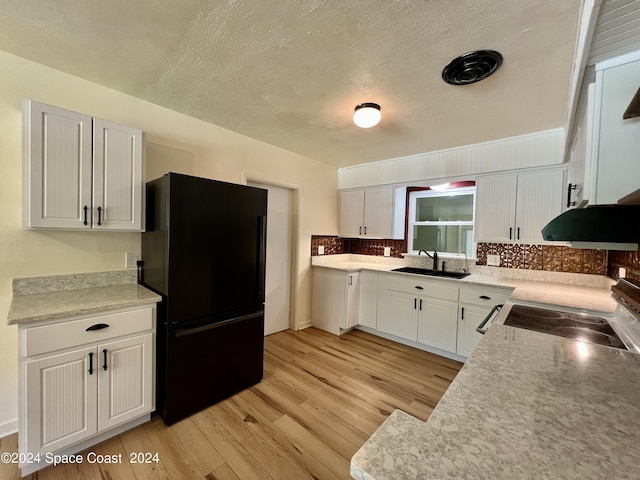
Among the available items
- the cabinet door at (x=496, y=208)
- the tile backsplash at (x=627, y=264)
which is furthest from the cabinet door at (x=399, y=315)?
the tile backsplash at (x=627, y=264)

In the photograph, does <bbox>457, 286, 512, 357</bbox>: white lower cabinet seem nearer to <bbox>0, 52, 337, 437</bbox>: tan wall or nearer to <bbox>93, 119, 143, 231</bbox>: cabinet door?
<bbox>0, 52, 337, 437</bbox>: tan wall

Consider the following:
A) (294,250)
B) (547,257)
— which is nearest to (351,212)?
(294,250)

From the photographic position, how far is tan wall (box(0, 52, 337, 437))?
172 cm

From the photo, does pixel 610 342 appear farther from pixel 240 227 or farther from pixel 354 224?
pixel 354 224

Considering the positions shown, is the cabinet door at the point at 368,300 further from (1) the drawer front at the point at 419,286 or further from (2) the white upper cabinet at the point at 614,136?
(2) the white upper cabinet at the point at 614,136

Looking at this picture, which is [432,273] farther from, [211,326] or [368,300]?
[211,326]

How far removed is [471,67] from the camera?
5.37ft

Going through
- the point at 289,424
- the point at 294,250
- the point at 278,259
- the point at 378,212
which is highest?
the point at 378,212

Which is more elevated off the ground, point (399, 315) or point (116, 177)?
point (116, 177)

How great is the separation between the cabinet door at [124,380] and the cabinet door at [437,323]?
2.63 meters

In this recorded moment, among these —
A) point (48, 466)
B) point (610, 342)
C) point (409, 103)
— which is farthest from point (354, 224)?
point (48, 466)

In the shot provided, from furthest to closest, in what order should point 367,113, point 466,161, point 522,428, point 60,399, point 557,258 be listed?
point 466,161 < point 557,258 < point 367,113 < point 60,399 < point 522,428

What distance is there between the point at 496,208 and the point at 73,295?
377 cm

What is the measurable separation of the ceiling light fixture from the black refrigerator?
99 cm
